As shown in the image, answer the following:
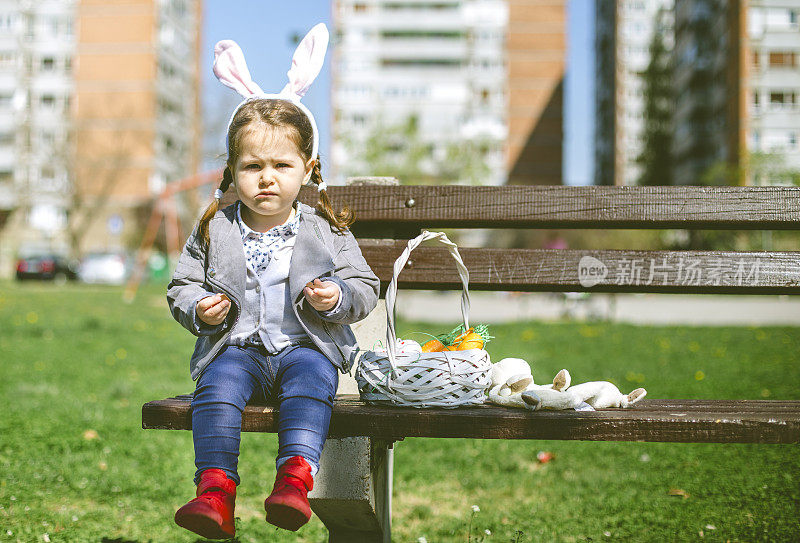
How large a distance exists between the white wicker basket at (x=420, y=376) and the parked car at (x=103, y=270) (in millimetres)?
38791

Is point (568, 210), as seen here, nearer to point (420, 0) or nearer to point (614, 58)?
point (420, 0)

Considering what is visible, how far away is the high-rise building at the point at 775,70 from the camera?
45.2 metres

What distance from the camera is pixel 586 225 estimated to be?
286 centimetres

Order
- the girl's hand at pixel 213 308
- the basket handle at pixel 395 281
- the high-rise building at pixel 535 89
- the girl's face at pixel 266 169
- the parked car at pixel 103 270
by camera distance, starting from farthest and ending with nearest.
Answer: the high-rise building at pixel 535 89, the parked car at pixel 103 270, the girl's face at pixel 266 169, the girl's hand at pixel 213 308, the basket handle at pixel 395 281

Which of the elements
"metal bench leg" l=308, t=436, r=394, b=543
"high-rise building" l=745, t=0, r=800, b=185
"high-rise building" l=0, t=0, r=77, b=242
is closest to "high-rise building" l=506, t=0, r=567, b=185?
"high-rise building" l=745, t=0, r=800, b=185

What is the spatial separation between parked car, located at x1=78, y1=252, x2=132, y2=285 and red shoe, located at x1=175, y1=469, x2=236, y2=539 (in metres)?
38.8

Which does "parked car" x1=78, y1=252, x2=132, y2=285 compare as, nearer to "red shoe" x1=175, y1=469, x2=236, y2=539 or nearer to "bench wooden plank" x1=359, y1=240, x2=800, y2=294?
"bench wooden plank" x1=359, y1=240, x2=800, y2=294

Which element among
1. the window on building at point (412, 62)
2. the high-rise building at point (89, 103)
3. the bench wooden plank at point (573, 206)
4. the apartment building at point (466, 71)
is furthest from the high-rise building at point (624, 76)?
the bench wooden plank at point (573, 206)

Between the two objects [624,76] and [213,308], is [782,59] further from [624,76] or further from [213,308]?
[213,308]

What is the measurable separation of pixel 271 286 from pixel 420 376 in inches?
24.4

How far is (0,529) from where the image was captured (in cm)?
Result: 323

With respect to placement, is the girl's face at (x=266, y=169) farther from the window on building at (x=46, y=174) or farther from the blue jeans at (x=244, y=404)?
the window on building at (x=46, y=174)

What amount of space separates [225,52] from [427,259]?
3.05ft

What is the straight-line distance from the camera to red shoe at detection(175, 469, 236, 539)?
6.66 feet
